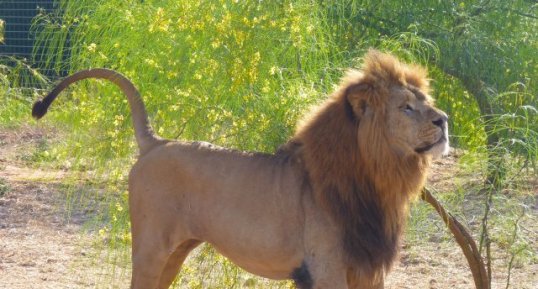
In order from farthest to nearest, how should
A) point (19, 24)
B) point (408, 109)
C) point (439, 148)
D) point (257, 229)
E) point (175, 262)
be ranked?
point (19, 24)
point (175, 262)
point (257, 229)
point (408, 109)
point (439, 148)

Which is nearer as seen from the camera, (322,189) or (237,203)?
(322,189)

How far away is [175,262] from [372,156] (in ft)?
4.10

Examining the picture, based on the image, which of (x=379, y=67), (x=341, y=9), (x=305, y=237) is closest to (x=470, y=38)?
(x=341, y=9)

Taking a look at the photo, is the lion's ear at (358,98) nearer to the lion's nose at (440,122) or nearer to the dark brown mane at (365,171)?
the dark brown mane at (365,171)

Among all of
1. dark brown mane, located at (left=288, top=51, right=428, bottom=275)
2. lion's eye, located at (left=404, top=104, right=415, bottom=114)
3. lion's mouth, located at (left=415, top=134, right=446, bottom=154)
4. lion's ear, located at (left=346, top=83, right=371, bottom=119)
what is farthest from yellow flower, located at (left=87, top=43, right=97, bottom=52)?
lion's mouth, located at (left=415, top=134, right=446, bottom=154)

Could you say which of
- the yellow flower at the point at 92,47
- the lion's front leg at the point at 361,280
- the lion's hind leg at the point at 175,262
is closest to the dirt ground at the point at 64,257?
the lion's hind leg at the point at 175,262

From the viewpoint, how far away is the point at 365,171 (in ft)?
14.4

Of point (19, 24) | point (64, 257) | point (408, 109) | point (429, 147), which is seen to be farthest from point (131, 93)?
point (19, 24)

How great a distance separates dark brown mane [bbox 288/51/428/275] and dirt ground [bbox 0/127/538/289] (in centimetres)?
159

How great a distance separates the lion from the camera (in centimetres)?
433

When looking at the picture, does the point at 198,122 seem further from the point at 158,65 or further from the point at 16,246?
the point at 16,246

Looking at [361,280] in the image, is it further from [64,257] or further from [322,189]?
[64,257]

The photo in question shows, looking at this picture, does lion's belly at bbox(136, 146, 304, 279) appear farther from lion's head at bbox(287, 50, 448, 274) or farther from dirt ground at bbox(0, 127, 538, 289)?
dirt ground at bbox(0, 127, 538, 289)

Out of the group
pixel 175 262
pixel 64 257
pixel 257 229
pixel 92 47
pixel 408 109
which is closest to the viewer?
pixel 408 109
